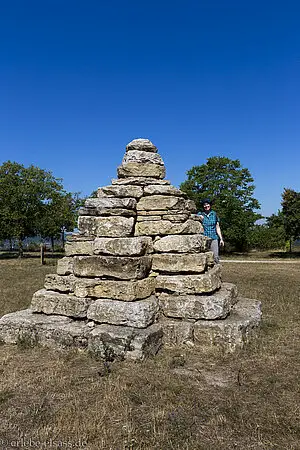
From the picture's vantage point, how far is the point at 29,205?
2809 centimetres

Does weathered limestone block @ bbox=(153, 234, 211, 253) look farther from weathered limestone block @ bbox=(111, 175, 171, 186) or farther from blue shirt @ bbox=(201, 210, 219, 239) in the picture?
blue shirt @ bbox=(201, 210, 219, 239)

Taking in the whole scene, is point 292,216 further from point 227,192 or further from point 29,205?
point 29,205

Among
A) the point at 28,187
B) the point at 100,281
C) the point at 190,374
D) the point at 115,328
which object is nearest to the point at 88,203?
the point at 100,281

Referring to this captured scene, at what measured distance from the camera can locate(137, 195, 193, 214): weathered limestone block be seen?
669 centimetres

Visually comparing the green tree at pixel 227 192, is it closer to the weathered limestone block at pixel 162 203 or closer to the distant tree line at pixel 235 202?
the distant tree line at pixel 235 202

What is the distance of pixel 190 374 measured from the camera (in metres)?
4.80

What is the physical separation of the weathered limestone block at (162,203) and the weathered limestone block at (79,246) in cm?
115

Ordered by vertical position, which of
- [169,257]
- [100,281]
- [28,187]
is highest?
[28,187]

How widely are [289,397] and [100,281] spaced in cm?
334

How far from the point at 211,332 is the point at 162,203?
246cm

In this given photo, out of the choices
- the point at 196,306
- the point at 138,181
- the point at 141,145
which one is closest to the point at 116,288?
Result: the point at 196,306

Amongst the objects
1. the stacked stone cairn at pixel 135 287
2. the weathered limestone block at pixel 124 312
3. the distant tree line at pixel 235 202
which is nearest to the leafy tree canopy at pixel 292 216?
the distant tree line at pixel 235 202

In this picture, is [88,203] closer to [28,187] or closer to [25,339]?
[25,339]

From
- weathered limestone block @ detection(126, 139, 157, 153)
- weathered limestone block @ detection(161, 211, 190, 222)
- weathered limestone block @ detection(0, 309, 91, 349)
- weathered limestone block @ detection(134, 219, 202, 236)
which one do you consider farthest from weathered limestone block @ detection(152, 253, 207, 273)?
weathered limestone block @ detection(126, 139, 157, 153)
